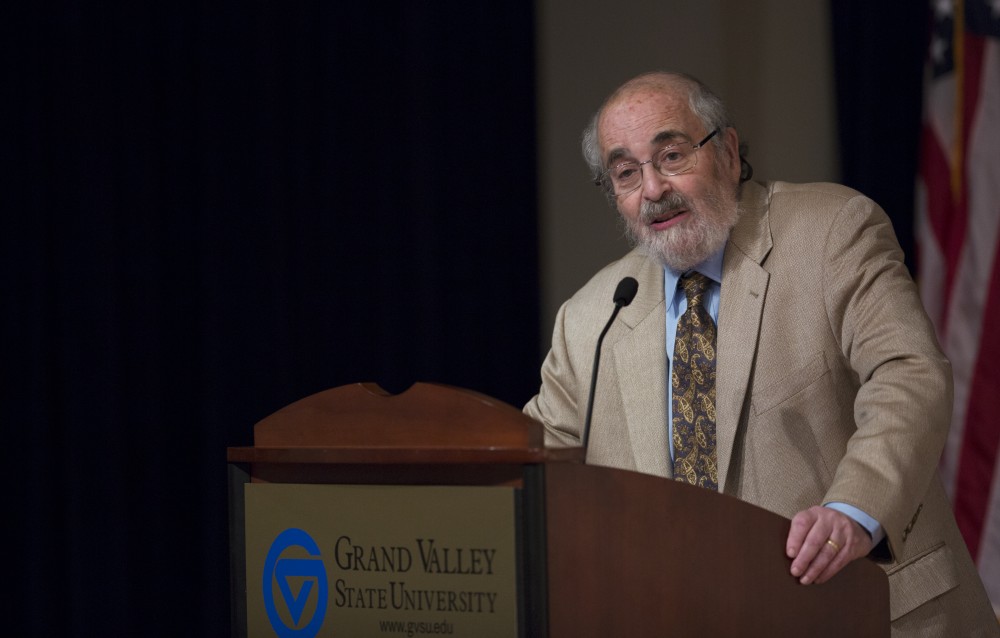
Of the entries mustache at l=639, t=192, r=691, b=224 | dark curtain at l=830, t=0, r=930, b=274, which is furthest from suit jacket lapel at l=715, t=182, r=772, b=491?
dark curtain at l=830, t=0, r=930, b=274

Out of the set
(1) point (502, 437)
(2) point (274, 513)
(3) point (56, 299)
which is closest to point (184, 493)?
(3) point (56, 299)

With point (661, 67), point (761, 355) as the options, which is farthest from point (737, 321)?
point (661, 67)

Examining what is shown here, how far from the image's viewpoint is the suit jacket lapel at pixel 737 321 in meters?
2.09

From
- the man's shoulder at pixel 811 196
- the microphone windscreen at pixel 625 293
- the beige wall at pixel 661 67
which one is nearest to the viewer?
the microphone windscreen at pixel 625 293

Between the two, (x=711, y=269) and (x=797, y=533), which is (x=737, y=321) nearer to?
(x=711, y=269)

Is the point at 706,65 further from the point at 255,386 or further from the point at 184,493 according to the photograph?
the point at 184,493

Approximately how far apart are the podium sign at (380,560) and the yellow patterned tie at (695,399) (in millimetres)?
853

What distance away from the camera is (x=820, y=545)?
1.51m

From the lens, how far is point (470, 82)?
4.85 metres

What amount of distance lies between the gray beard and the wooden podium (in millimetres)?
855

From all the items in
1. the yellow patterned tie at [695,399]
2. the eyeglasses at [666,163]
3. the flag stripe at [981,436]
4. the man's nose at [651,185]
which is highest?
the eyeglasses at [666,163]

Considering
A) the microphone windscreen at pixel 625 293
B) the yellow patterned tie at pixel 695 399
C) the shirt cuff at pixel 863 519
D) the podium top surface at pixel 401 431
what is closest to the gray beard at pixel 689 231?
the yellow patterned tie at pixel 695 399

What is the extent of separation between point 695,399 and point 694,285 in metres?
0.26

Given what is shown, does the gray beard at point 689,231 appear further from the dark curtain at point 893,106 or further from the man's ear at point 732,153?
the dark curtain at point 893,106
